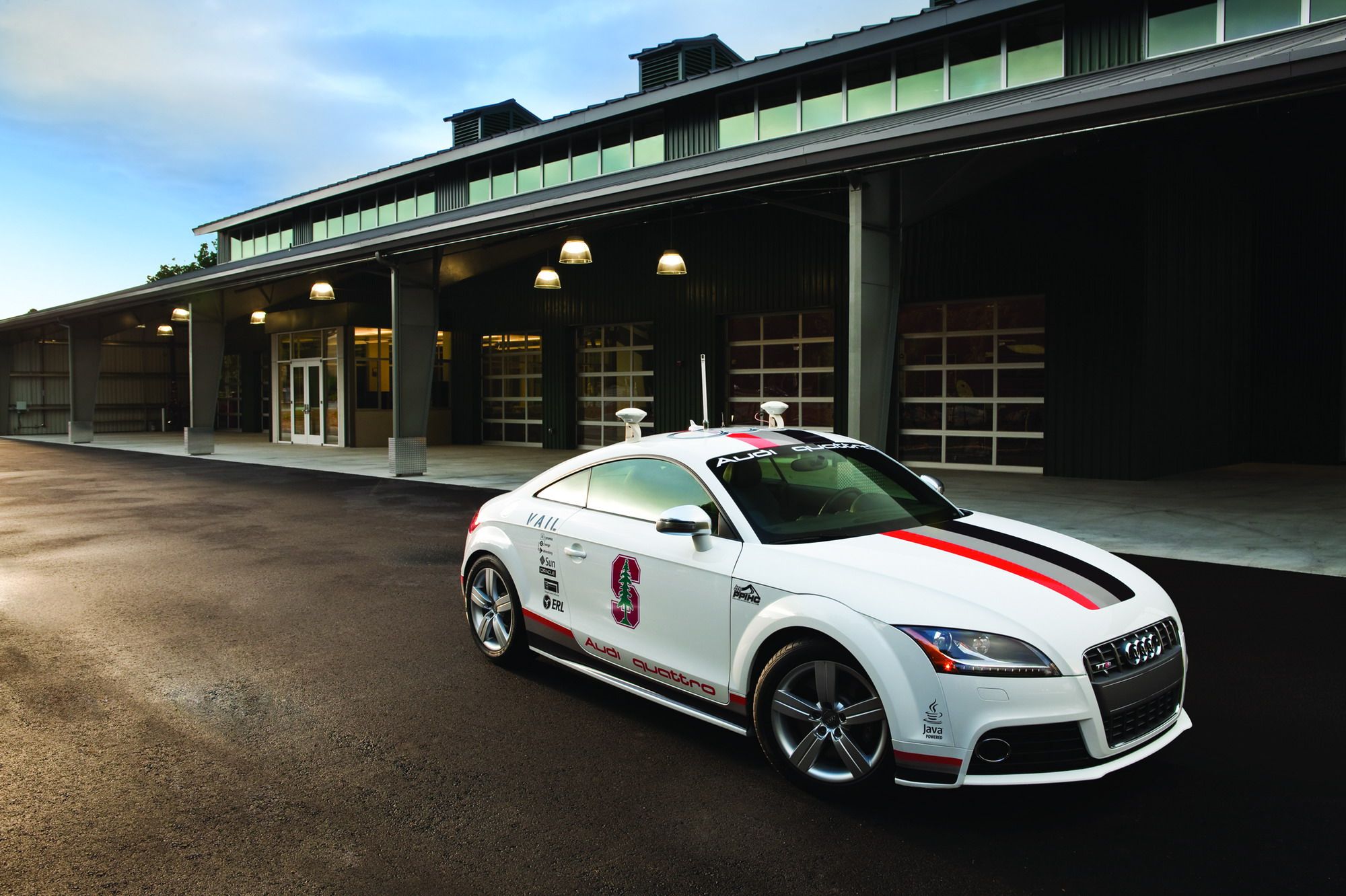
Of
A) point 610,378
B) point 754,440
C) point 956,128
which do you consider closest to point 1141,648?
point 754,440

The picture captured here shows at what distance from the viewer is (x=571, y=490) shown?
5078 mm

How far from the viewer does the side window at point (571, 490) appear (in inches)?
196

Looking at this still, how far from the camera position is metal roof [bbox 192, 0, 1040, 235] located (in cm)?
1769

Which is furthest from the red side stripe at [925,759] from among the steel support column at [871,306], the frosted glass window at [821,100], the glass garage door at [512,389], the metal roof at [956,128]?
the glass garage door at [512,389]

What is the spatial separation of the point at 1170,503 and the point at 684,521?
1117cm

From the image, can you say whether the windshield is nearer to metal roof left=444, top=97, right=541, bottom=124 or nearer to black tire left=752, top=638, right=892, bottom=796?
black tire left=752, top=638, right=892, bottom=796

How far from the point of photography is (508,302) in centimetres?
2669

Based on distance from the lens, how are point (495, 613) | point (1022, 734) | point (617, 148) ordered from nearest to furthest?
point (1022, 734), point (495, 613), point (617, 148)

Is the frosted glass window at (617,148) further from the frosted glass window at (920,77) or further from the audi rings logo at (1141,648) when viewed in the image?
the audi rings logo at (1141,648)

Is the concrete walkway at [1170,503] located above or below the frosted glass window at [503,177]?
below

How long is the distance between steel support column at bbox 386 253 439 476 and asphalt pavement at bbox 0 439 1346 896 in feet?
36.1

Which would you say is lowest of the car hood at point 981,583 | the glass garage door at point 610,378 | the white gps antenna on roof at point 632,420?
the car hood at point 981,583

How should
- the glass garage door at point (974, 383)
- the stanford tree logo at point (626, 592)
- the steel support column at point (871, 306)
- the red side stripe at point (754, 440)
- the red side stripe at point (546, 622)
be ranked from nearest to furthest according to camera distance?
the stanford tree logo at point (626, 592) < the red side stripe at point (754, 440) < the red side stripe at point (546, 622) < the steel support column at point (871, 306) < the glass garage door at point (974, 383)

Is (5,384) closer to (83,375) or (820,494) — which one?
(83,375)
